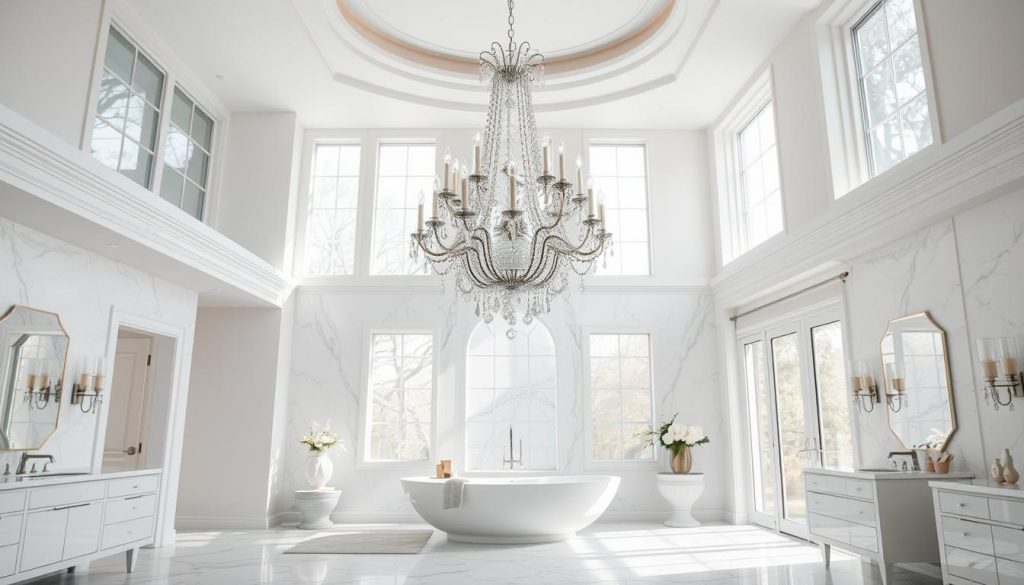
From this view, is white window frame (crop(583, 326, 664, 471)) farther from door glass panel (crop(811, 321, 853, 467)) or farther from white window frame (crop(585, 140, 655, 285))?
door glass panel (crop(811, 321, 853, 467))

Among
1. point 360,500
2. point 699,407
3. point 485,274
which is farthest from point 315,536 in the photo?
point 699,407

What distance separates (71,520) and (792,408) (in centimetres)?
586

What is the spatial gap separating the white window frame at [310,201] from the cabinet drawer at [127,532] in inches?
133

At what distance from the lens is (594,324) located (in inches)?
298

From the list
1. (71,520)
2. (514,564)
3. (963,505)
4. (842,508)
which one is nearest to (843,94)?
(842,508)

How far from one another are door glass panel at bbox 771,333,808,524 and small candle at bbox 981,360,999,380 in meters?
2.36

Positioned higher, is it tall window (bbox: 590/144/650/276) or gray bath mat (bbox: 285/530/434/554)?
tall window (bbox: 590/144/650/276)

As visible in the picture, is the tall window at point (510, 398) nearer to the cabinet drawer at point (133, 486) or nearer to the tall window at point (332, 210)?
the tall window at point (332, 210)

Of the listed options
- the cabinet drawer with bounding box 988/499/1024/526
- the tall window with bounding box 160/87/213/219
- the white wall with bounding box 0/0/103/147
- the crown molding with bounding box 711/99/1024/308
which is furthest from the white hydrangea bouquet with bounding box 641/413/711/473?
the white wall with bounding box 0/0/103/147

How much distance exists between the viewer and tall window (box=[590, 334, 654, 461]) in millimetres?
7320

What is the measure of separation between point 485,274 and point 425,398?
3281 mm

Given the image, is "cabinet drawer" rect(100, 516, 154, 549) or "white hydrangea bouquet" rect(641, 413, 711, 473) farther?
"white hydrangea bouquet" rect(641, 413, 711, 473)

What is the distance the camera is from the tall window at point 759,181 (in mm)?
6676

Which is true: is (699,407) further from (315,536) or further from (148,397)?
(148,397)
